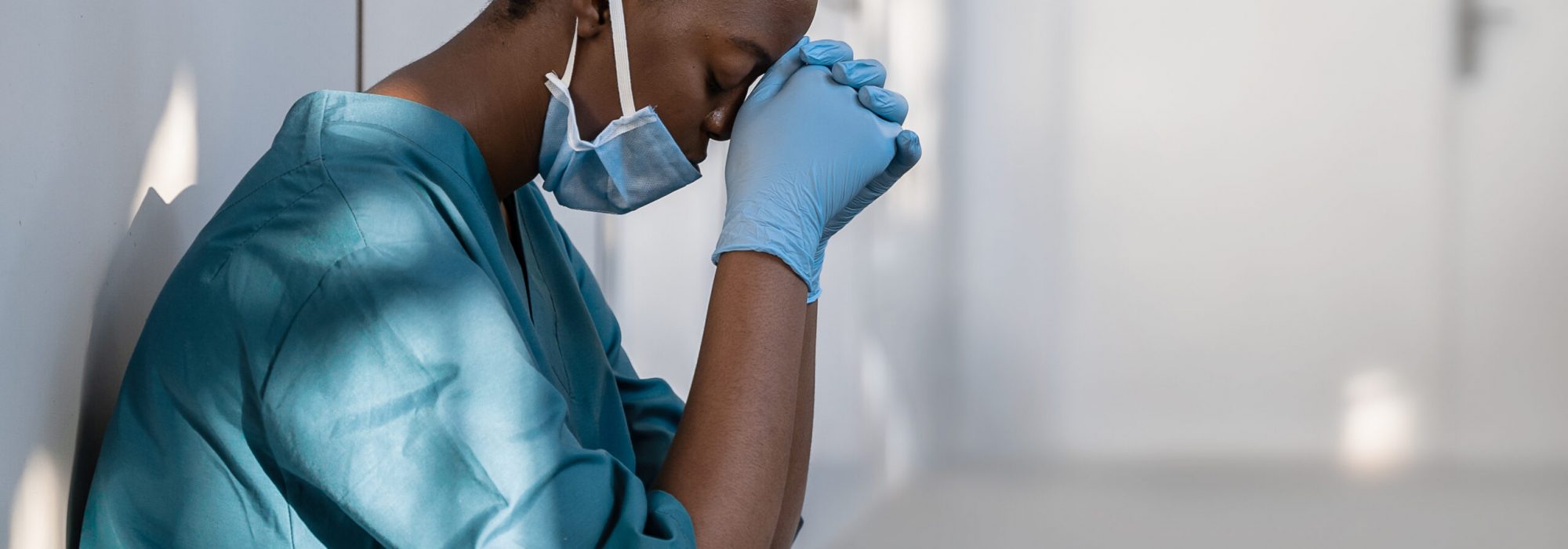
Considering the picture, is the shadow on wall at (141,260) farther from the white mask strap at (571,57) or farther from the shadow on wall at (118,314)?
the white mask strap at (571,57)

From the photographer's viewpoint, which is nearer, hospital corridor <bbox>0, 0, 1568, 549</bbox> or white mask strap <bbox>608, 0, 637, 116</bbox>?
white mask strap <bbox>608, 0, 637, 116</bbox>

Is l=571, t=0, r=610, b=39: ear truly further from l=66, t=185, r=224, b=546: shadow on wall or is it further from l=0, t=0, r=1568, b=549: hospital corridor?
l=0, t=0, r=1568, b=549: hospital corridor

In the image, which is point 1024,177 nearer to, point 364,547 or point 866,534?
point 866,534

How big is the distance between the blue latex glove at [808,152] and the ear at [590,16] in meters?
0.14

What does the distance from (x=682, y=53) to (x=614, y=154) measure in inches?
3.7

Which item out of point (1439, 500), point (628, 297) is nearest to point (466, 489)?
point (628, 297)

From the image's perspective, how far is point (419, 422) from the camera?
59 cm

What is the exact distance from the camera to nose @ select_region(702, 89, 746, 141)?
3.02 feet

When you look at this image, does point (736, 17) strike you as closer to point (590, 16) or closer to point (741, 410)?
point (590, 16)

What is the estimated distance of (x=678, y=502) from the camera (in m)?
0.69

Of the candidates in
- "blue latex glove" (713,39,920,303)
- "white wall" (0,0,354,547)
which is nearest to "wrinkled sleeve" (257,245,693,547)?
"white wall" (0,0,354,547)

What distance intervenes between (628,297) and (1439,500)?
4.97ft


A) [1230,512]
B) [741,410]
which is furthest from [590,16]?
[1230,512]

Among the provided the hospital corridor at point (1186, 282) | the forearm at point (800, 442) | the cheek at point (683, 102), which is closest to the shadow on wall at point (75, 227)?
the cheek at point (683, 102)
